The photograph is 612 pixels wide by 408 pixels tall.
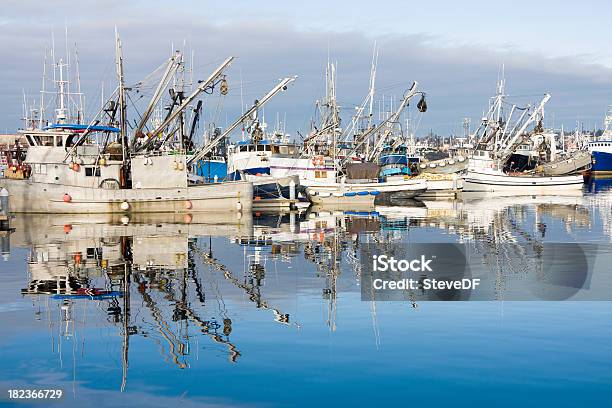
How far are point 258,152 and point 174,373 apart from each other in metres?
52.3

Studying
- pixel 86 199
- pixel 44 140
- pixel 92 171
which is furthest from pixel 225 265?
pixel 44 140

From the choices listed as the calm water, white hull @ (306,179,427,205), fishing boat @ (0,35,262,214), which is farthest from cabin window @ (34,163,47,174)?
white hull @ (306,179,427,205)

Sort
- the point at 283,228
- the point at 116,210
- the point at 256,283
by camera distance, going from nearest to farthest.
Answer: the point at 256,283
the point at 283,228
the point at 116,210

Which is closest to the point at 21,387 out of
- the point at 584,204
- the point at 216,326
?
the point at 216,326

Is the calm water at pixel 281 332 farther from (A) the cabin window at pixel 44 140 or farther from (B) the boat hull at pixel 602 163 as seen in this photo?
(B) the boat hull at pixel 602 163

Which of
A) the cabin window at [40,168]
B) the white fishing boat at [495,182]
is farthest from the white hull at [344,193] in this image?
the white fishing boat at [495,182]

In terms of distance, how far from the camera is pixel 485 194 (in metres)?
81.7

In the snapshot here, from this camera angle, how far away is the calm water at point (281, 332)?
12.3 metres

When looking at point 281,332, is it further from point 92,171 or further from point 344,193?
point 344,193

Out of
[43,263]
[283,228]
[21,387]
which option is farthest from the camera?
[283,228]

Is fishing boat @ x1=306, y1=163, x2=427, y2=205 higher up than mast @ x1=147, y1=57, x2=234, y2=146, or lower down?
lower down

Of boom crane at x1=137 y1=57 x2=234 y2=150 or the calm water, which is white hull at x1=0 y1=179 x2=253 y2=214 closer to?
boom crane at x1=137 y1=57 x2=234 y2=150

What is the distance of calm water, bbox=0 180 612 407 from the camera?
12.3 metres

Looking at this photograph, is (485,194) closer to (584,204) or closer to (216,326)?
(584,204)
